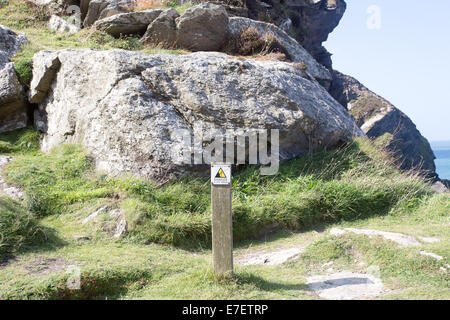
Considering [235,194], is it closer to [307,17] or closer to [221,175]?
[221,175]

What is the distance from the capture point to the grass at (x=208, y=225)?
4621 millimetres

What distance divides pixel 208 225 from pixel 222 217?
6.52 ft

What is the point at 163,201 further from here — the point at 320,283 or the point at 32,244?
the point at 320,283

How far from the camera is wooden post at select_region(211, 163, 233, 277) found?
461 centimetres

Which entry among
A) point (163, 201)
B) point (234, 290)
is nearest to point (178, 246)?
point (163, 201)

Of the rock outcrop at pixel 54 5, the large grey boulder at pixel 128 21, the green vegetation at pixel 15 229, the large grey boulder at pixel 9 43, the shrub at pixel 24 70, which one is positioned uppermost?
the rock outcrop at pixel 54 5

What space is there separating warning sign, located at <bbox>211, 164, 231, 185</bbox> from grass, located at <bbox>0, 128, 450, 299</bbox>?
1.18m

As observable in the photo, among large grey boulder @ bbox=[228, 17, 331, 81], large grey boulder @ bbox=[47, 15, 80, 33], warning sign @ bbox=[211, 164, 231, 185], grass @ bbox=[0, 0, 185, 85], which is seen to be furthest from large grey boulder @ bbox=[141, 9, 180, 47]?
warning sign @ bbox=[211, 164, 231, 185]

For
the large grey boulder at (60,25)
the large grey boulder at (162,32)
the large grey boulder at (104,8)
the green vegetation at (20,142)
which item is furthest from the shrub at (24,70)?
the large grey boulder at (104,8)

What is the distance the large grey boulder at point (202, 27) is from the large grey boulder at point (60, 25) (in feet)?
14.8

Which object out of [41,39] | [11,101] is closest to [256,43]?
[41,39]

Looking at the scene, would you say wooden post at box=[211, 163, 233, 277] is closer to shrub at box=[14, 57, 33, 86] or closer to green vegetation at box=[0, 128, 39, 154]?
green vegetation at box=[0, 128, 39, 154]

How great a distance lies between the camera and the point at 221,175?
183 inches

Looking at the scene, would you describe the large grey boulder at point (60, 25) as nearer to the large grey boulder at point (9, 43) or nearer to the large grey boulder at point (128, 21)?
the large grey boulder at point (128, 21)
